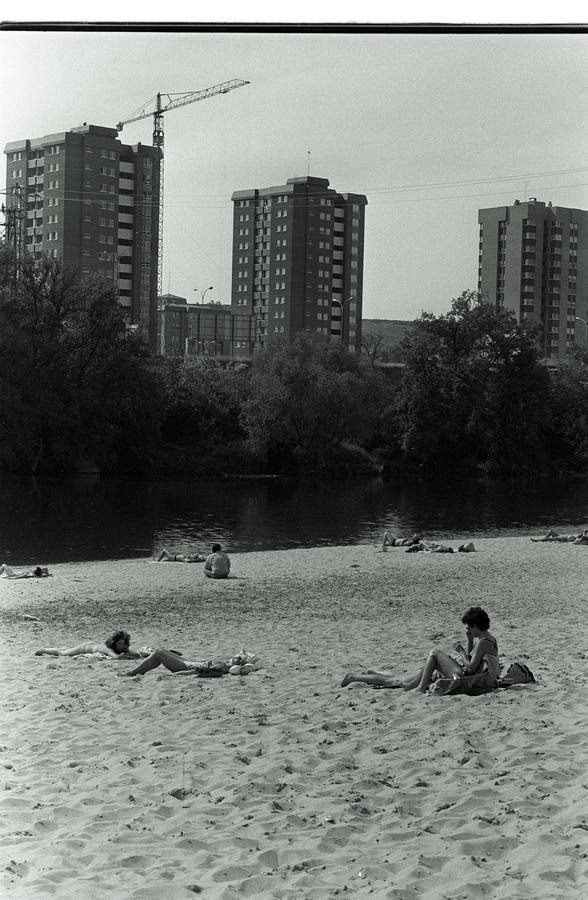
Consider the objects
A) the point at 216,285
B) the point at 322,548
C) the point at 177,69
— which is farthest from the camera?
the point at 322,548

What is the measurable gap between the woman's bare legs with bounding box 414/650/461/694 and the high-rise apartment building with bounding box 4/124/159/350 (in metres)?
4.32

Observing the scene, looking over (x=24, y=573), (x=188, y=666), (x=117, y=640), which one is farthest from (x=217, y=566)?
(x=188, y=666)

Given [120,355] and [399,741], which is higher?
[120,355]

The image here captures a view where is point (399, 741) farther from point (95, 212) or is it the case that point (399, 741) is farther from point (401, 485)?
point (401, 485)

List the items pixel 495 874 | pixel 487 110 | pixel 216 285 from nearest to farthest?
pixel 495 874, pixel 487 110, pixel 216 285

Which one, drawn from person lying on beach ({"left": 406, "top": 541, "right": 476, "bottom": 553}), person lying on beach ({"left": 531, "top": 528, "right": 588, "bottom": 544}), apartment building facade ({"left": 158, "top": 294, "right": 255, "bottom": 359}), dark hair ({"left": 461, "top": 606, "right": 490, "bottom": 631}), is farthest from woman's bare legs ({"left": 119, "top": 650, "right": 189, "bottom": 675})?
apartment building facade ({"left": 158, "top": 294, "right": 255, "bottom": 359})

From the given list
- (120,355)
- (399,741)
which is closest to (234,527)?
(120,355)

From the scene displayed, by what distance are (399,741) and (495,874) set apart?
177cm

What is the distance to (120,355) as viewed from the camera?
39.1 m

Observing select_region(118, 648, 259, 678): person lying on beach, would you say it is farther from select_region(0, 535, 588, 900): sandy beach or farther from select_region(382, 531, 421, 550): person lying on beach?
select_region(382, 531, 421, 550): person lying on beach

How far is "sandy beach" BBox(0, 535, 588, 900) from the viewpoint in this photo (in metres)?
3.77

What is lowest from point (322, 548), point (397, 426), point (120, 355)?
point (322, 548)

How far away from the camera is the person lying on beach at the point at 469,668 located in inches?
260

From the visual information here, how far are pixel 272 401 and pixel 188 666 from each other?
3569 cm
